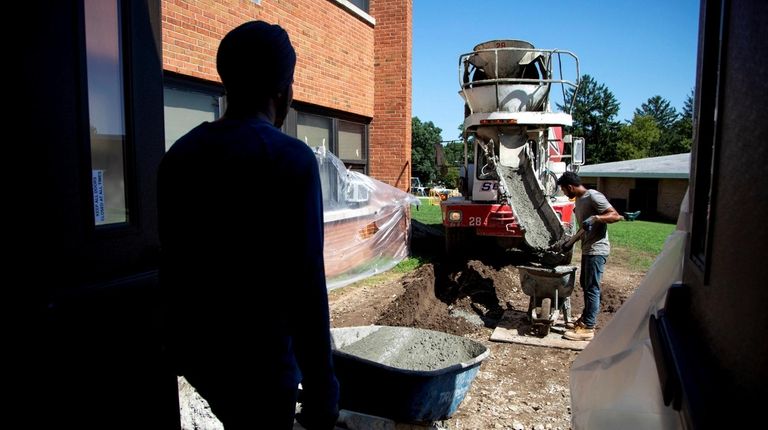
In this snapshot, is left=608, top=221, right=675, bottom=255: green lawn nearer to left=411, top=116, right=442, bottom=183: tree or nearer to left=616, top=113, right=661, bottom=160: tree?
left=616, top=113, right=661, bottom=160: tree

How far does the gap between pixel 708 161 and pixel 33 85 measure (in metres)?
2.33

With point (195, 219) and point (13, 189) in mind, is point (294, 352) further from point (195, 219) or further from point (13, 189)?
point (13, 189)

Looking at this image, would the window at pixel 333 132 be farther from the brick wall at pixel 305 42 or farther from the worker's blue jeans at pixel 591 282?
the worker's blue jeans at pixel 591 282

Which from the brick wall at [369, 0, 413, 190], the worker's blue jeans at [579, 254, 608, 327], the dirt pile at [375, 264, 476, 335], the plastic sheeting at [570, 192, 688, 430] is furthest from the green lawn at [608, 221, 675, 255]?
the plastic sheeting at [570, 192, 688, 430]

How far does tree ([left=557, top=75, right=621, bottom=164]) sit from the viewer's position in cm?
5816

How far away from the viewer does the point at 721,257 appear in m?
1.26

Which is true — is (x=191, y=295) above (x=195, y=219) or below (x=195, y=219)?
below

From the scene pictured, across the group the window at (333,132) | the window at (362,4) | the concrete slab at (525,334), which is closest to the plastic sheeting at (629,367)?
the concrete slab at (525,334)

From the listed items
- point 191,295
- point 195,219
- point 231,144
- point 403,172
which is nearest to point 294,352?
point 191,295

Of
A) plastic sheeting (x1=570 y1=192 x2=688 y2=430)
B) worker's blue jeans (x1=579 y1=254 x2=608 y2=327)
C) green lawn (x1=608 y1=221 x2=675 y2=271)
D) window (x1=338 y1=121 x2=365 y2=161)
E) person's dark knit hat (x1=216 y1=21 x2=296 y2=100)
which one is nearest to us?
person's dark knit hat (x1=216 y1=21 x2=296 y2=100)

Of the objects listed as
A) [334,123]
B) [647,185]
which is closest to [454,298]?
[334,123]

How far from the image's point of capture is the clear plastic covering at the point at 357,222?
8.12m

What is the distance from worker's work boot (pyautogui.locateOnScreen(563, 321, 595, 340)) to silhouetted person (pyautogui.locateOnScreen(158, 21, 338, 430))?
514 centimetres

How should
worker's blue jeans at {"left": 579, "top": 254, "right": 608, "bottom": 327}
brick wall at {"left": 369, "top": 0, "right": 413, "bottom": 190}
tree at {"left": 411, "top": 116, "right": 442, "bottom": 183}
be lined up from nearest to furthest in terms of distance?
worker's blue jeans at {"left": 579, "top": 254, "right": 608, "bottom": 327} < brick wall at {"left": 369, "top": 0, "right": 413, "bottom": 190} < tree at {"left": 411, "top": 116, "right": 442, "bottom": 183}
